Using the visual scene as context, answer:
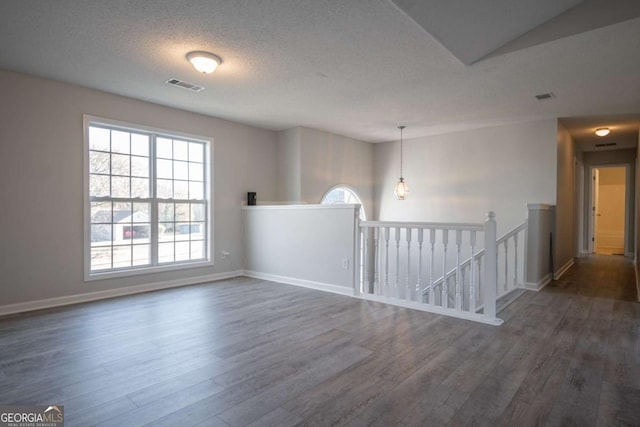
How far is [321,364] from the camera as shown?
2416 mm

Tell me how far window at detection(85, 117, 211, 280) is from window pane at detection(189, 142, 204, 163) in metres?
0.01

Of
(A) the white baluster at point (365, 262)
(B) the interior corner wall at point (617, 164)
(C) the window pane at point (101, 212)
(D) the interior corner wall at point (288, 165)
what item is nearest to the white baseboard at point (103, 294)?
(C) the window pane at point (101, 212)

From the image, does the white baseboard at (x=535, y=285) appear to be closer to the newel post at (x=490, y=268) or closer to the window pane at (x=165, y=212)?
the newel post at (x=490, y=268)

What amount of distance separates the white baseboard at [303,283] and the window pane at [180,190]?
1.58 m

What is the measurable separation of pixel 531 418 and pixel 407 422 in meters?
0.64

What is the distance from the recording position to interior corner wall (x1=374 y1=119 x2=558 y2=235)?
5.57 meters

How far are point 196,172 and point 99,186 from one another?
1349mm

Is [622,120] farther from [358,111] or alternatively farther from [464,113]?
[358,111]

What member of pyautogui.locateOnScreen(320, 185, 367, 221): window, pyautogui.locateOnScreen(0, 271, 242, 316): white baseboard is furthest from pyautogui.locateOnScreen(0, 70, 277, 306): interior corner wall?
pyautogui.locateOnScreen(320, 185, 367, 221): window

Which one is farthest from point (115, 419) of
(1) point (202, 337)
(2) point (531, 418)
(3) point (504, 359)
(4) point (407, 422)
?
(3) point (504, 359)

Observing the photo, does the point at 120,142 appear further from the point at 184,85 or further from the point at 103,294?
the point at 103,294

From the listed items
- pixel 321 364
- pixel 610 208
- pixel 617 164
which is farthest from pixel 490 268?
pixel 610 208

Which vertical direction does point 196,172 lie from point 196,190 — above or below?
above

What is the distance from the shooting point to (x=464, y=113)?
5.22 metres
